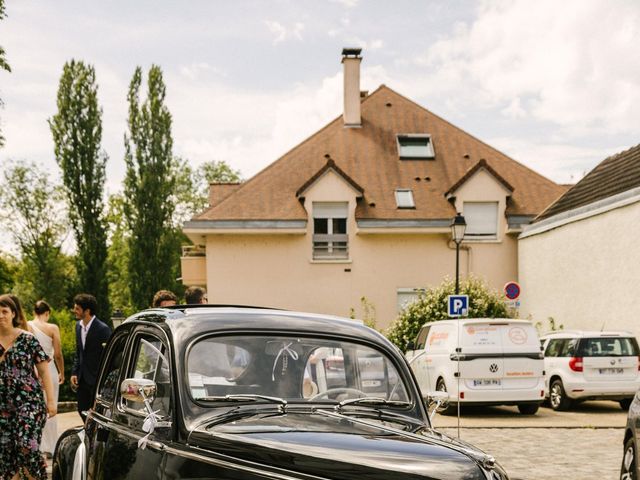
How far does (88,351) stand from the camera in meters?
10.8

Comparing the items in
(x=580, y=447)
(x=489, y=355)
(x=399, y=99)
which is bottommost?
(x=580, y=447)

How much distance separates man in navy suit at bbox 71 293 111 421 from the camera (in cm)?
1083

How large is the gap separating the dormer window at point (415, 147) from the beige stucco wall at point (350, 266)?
12.6 ft

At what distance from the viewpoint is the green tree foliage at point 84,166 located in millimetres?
48375

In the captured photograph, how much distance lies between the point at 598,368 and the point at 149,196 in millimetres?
35440

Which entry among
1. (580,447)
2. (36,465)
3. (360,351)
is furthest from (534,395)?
(360,351)

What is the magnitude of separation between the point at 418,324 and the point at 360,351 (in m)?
24.0

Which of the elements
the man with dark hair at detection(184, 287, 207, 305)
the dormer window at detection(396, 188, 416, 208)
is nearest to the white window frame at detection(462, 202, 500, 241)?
the dormer window at detection(396, 188, 416, 208)

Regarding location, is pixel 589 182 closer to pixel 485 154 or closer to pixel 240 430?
pixel 485 154

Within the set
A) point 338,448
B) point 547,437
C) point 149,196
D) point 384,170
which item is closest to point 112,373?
point 338,448

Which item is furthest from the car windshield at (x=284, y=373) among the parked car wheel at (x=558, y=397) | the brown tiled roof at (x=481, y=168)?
the brown tiled roof at (x=481, y=168)

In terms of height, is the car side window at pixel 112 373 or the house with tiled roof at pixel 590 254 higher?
the house with tiled roof at pixel 590 254

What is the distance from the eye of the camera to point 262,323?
4.94 meters

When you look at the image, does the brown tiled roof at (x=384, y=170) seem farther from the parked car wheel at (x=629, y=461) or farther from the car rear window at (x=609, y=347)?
the parked car wheel at (x=629, y=461)
